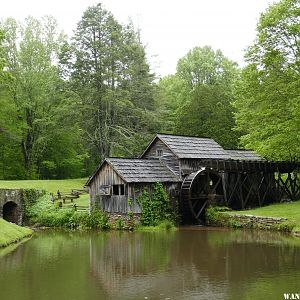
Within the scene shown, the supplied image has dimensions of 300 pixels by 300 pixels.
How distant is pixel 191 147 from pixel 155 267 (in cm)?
1732

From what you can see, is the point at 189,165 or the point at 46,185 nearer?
the point at 189,165

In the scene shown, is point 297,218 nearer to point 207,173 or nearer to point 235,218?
point 235,218

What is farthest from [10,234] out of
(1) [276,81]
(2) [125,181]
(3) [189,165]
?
(1) [276,81]

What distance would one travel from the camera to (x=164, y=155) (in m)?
31.3

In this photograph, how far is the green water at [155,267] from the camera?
1214cm

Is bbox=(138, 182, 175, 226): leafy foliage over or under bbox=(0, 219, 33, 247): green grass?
over

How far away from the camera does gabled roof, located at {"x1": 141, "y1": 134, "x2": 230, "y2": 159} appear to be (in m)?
31.0

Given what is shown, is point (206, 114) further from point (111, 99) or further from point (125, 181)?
point (125, 181)

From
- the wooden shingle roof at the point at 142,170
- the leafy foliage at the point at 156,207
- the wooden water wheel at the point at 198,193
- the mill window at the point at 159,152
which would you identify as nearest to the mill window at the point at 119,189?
the wooden shingle roof at the point at 142,170

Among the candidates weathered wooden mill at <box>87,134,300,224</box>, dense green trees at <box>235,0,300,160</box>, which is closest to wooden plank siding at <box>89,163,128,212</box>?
weathered wooden mill at <box>87,134,300,224</box>

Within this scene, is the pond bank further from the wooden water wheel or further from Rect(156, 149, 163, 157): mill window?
Rect(156, 149, 163, 157): mill window

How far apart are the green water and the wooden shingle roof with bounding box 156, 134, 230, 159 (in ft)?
26.5

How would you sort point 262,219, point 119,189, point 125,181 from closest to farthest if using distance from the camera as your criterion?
point 262,219 < point 125,181 < point 119,189

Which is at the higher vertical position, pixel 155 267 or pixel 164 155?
pixel 164 155
